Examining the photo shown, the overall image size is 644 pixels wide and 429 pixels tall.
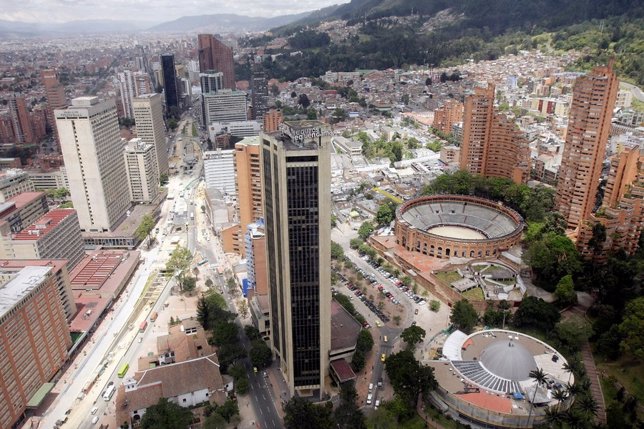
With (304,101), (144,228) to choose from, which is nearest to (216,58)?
(304,101)

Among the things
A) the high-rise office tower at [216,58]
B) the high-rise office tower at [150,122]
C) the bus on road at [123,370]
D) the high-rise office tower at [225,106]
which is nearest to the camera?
the bus on road at [123,370]

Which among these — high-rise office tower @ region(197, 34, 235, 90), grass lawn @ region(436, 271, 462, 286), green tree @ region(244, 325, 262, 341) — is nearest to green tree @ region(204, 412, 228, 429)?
green tree @ region(244, 325, 262, 341)

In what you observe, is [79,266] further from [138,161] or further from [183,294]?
[138,161]

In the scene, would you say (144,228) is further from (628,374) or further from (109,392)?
(628,374)

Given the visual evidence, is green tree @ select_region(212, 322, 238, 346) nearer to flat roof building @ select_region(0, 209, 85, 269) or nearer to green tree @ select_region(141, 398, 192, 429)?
green tree @ select_region(141, 398, 192, 429)

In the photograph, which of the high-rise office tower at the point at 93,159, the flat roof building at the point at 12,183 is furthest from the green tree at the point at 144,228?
the flat roof building at the point at 12,183

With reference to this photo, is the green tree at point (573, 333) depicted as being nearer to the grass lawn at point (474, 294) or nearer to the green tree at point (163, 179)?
the grass lawn at point (474, 294)
